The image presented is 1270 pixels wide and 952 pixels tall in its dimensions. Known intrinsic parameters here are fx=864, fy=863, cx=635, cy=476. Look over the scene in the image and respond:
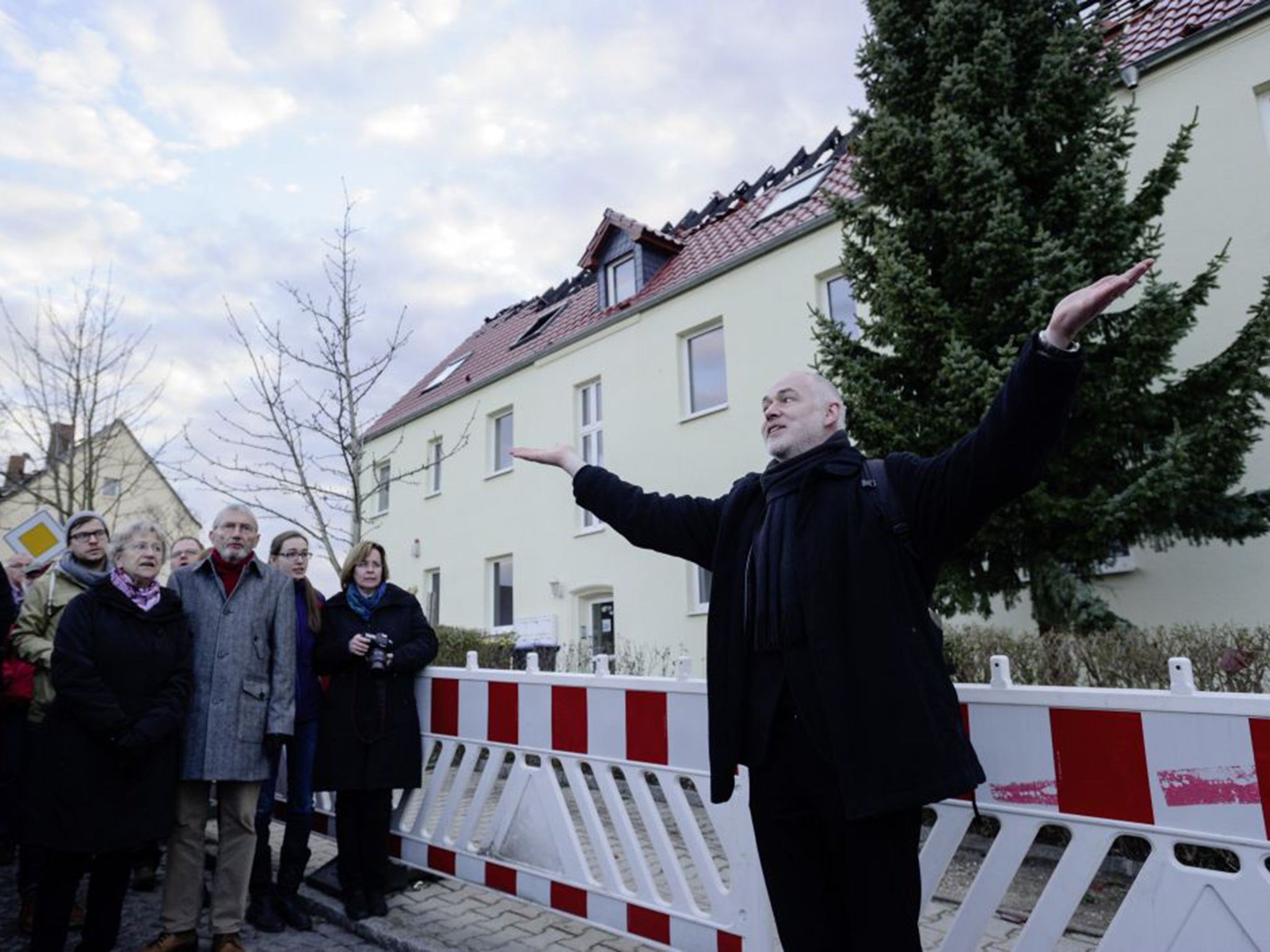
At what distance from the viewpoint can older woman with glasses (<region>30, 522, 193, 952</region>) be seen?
3414 millimetres

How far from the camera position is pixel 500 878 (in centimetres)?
399

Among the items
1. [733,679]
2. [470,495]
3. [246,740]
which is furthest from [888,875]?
[470,495]

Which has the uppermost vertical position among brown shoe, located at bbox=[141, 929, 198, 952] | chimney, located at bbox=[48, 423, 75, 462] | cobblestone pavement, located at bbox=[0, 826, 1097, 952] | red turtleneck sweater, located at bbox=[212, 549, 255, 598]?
chimney, located at bbox=[48, 423, 75, 462]

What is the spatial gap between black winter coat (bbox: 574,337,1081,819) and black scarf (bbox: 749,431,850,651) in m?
0.03

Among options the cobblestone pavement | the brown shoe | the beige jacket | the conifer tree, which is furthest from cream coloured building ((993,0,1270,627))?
the beige jacket

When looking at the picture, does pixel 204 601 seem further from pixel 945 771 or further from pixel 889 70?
pixel 889 70

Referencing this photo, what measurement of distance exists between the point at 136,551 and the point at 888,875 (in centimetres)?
334

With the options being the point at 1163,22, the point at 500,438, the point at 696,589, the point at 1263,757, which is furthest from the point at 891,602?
the point at 500,438

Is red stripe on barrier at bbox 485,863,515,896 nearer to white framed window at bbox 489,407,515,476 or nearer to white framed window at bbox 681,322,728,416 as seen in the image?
white framed window at bbox 681,322,728,416

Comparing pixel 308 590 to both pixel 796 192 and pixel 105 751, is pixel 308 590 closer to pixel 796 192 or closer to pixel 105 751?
pixel 105 751

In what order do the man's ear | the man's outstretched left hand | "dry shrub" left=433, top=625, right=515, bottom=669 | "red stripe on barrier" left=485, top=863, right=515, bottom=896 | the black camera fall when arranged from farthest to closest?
"dry shrub" left=433, top=625, right=515, bottom=669
the black camera
"red stripe on barrier" left=485, top=863, right=515, bottom=896
the man's ear
the man's outstretched left hand

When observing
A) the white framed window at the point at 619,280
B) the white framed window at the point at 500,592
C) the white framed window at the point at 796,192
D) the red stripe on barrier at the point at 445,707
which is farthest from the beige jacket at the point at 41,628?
the white framed window at the point at 500,592

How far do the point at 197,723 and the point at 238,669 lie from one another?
10.9 inches

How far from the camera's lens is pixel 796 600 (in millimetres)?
2184
